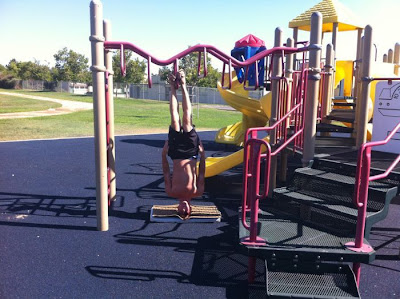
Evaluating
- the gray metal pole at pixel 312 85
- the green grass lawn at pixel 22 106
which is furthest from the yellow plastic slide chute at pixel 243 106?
the green grass lawn at pixel 22 106

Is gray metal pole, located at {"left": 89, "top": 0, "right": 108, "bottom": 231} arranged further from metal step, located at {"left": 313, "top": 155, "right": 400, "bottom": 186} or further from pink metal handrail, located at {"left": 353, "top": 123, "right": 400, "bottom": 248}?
pink metal handrail, located at {"left": 353, "top": 123, "right": 400, "bottom": 248}

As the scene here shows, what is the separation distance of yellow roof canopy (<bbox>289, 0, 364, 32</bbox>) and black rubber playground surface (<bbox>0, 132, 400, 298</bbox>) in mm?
5888

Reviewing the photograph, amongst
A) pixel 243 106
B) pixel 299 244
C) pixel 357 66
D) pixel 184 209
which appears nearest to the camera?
pixel 299 244

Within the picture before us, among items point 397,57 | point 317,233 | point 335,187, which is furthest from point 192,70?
point 317,233

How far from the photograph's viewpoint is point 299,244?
356 cm

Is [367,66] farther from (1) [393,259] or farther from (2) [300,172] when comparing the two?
(1) [393,259]

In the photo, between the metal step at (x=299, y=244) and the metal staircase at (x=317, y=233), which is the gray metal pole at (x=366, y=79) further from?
the metal step at (x=299, y=244)

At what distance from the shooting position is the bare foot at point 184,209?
18.1 ft

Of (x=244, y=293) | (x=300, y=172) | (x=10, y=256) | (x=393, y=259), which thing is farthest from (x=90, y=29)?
(x=393, y=259)

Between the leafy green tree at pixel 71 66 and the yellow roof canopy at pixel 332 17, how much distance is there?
244 ft

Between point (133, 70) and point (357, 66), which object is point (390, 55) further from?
point (133, 70)

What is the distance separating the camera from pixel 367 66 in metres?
5.21

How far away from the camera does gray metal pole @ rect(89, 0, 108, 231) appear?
4.66m

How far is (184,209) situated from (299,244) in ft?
7.51
